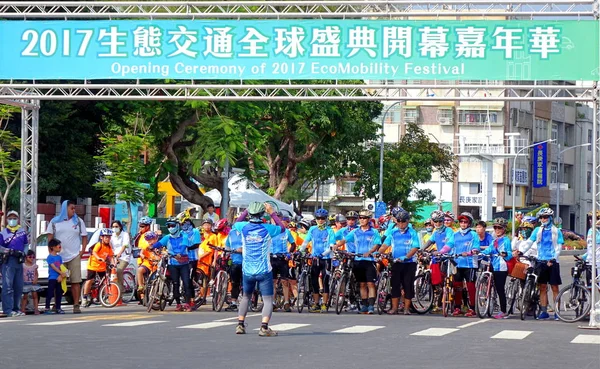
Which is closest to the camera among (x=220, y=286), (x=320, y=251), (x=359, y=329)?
(x=359, y=329)

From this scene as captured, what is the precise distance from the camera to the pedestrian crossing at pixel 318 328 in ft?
61.3

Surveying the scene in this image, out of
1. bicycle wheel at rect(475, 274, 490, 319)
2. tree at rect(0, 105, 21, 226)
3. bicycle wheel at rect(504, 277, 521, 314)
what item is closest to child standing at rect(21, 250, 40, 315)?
bicycle wheel at rect(475, 274, 490, 319)

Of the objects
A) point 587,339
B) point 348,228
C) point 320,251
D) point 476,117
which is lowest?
point 587,339

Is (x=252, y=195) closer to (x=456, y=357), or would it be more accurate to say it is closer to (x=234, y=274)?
(x=234, y=274)

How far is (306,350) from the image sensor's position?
51.7 ft

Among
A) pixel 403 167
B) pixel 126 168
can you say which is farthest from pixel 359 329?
pixel 403 167

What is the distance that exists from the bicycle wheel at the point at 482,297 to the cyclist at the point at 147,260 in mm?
6298

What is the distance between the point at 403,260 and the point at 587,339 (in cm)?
586

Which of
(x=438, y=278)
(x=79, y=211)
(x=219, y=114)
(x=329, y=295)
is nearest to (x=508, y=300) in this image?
(x=438, y=278)

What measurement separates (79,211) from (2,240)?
21872mm

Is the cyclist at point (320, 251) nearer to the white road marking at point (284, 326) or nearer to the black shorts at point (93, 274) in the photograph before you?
the black shorts at point (93, 274)

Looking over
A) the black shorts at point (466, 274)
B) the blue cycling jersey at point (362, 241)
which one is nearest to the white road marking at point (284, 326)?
the blue cycling jersey at point (362, 241)

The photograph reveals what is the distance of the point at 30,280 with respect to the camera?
23.8 m

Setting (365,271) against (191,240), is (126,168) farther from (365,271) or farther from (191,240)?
(365,271)
